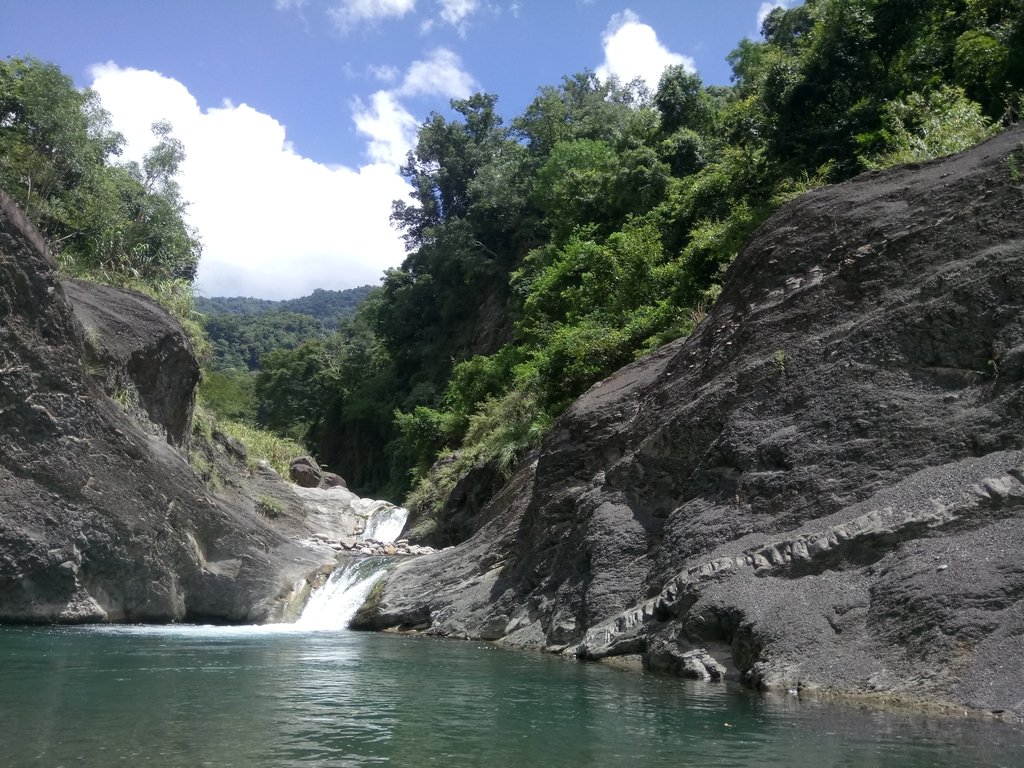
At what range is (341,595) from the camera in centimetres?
2208

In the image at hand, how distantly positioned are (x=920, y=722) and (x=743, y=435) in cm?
554

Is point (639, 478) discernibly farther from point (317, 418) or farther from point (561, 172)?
point (317, 418)

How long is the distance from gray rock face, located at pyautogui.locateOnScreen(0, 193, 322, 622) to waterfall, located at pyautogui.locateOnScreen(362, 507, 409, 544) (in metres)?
12.8

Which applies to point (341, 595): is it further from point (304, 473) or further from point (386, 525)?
point (304, 473)

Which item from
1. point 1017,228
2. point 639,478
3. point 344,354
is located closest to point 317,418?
point 344,354

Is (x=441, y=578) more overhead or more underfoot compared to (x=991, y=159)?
more underfoot

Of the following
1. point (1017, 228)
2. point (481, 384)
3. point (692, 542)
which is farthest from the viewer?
point (481, 384)

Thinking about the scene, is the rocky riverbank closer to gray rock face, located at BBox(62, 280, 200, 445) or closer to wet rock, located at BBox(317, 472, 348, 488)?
gray rock face, located at BBox(62, 280, 200, 445)

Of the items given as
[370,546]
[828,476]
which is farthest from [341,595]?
[828,476]

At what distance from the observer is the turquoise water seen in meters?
7.12

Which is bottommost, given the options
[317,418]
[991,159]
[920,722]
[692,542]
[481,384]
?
[920,722]

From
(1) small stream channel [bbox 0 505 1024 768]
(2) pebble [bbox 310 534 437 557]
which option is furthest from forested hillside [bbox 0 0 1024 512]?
(1) small stream channel [bbox 0 505 1024 768]

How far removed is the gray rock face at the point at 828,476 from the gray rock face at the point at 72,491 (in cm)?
687

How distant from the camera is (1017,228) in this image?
473 inches
